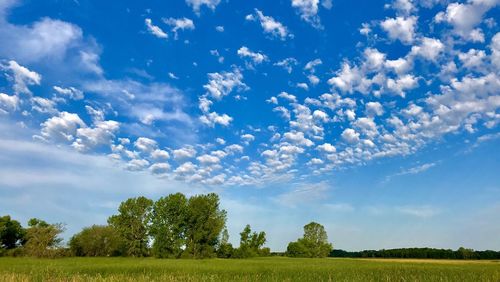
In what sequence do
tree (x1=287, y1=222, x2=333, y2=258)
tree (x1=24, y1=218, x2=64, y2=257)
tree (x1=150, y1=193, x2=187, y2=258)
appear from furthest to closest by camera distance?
tree (x1=287, y1=222, x2=333, y2=258) → tree (x1=150, y1=193, x2=187, y2=258) → tree (x1=24, y1=218, x2=64, y2=257)

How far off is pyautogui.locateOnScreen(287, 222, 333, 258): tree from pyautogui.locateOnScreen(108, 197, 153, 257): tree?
49273mm

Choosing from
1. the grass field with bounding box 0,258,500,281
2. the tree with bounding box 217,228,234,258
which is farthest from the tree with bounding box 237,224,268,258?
the grass field with bounding box 0,258,500,281

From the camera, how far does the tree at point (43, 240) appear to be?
56.6m

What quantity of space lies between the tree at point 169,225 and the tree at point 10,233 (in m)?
25.8

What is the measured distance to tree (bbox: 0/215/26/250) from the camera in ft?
217

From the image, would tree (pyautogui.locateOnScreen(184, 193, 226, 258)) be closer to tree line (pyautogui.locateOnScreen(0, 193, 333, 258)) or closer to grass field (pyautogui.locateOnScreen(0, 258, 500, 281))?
tree line (pyautogui.locateOnScreen(0, 193, 333, 258))

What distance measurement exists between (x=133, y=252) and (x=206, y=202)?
16.1m

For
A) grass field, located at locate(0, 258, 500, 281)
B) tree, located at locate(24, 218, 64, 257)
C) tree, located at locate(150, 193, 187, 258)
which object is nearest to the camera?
grass field, located at locate(0, 258, 500, 281)

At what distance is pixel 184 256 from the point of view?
64.3 meters

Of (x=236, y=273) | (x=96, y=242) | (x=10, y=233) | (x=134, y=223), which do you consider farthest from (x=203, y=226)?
(x=236, y=273)

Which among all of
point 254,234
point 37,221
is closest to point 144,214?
point 37,221

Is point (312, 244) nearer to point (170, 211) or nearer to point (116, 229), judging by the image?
point (170, 211)

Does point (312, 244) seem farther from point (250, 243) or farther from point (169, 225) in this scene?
point (169, 225)

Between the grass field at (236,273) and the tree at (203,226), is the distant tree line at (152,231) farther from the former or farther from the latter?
the grass field at (236,273)
